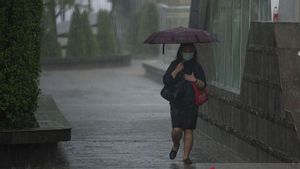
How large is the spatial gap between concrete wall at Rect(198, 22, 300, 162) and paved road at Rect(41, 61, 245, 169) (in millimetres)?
463

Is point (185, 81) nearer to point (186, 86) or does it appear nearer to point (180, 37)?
point (186, 86)

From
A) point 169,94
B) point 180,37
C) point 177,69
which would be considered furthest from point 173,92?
point 180,37

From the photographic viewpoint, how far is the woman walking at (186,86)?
1031cm

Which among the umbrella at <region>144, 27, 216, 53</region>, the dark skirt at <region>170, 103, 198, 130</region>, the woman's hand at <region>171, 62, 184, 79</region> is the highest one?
the umbrella at <region>144, 27, 216, 53</region>

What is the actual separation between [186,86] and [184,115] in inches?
14.7

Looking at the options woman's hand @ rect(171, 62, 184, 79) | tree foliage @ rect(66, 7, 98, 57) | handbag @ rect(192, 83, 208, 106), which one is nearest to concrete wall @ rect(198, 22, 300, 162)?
handbag @ rect(192, 83, 208, 106)

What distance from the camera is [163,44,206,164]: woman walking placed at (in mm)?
10312

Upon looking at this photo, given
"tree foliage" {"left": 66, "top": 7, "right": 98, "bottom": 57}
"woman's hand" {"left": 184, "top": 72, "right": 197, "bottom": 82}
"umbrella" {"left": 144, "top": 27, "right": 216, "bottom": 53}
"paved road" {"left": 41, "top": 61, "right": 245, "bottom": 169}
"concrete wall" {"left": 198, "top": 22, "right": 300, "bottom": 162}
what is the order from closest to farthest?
"concrete wall" {"left": 198, "top": 22, "right": 300, "bottom": 162}
"umbrella" {"left": 144, "top": 27, "right": 216, "bottom": 53}
"woman's hand" {"left": 184, "top": 72, "right": 197, "bottom": 82}
"paved road" {"left": 41, "top": 61, "right": 245, "bottom": 169}
"tree foliage" {"left": 66, "top": 7, "right": 98, "bottom": 57}

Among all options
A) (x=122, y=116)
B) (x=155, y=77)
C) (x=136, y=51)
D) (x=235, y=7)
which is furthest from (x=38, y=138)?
(x=136, y=51)

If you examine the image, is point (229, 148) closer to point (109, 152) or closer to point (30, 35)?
point (109, 152)

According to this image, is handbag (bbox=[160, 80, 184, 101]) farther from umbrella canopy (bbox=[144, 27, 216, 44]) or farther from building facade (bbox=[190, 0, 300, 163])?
building facade (bbox=[190, 0, 300, 163])

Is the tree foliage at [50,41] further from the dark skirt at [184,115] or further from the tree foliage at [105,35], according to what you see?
the dark skirt at [184,115]

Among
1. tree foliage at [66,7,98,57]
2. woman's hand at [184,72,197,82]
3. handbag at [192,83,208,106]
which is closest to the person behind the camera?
woman's hand at [184,72,197,82]

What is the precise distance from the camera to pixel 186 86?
1031 centimetres
